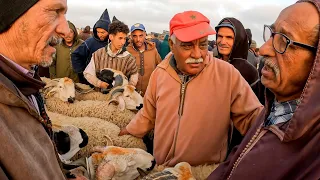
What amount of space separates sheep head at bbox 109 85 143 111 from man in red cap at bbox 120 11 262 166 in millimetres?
1610

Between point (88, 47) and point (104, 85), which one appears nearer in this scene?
point (104, 85)

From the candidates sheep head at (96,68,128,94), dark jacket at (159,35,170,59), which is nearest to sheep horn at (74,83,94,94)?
sheep head at (96,68,128,94)

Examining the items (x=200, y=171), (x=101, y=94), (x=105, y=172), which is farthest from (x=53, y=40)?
(x=101, y=94)

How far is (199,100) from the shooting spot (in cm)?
238

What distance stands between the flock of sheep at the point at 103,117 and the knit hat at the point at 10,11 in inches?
45.6

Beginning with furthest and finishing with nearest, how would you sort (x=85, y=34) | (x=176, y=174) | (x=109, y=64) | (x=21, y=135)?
(x=85, y=34), (x=109, y=64), (x=176, y=174), (x=21, y=135)

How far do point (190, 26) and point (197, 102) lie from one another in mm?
599

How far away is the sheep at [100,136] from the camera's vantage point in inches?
123

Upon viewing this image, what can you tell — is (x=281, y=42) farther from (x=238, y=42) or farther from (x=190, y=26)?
(x=238, y=42)

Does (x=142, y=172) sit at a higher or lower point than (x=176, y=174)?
lower

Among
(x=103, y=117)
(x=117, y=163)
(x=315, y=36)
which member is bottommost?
(x=103, y=117)

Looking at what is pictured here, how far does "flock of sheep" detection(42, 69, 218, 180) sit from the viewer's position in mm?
2246

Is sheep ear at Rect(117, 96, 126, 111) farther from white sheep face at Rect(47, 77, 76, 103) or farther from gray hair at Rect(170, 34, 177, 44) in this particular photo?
gray hair at Rect(170, 34, 177, 44)

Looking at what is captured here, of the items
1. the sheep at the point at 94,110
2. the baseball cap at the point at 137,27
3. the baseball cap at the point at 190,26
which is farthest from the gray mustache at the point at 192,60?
the baseball cap at the point at 137,27
